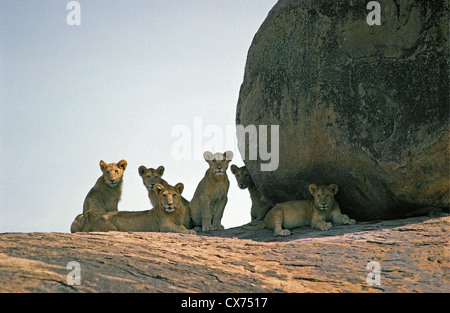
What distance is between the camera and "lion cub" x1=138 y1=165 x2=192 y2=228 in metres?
13.3

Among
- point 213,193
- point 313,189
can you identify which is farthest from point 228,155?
point 313,189

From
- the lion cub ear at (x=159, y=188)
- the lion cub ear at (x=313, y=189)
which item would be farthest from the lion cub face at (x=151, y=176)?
the lion cub ear at (x=313, y=189)

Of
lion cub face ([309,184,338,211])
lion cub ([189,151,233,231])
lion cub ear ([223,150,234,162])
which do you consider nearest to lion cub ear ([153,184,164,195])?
lion cub ([189,151,233,231])

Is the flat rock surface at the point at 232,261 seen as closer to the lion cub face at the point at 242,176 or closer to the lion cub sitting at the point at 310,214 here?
the lion cub sitting at the point at 310,214

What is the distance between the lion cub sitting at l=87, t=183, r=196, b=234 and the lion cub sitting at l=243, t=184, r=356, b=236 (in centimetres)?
148

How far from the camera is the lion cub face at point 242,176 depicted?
46.7 ft

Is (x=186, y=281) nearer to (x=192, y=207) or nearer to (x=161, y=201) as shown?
(x=161, y=201)

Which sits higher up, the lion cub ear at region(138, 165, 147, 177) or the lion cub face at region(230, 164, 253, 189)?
the lion cub ear at region(138, 165, 147, 177)

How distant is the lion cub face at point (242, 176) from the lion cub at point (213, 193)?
0.83 metres

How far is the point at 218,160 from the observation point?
1321 centimetres

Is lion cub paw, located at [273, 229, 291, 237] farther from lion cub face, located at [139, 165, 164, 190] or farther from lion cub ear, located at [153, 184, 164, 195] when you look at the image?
lion cub face, located at [139, 165, 164, 190]

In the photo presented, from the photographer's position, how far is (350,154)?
1156 cm

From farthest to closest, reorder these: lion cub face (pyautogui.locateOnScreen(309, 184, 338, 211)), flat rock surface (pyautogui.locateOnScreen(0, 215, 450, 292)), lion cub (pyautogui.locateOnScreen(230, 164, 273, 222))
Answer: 1. lion cub (pyautogui.locateOnScreen(230, 164, 273, 222))
2. lion cub face (pyautogui.locateOnScreen(309, 184, 338, 211))
3. flat rock surface (pyautogui.locateOnScreen(0, 215, 450, 292))
